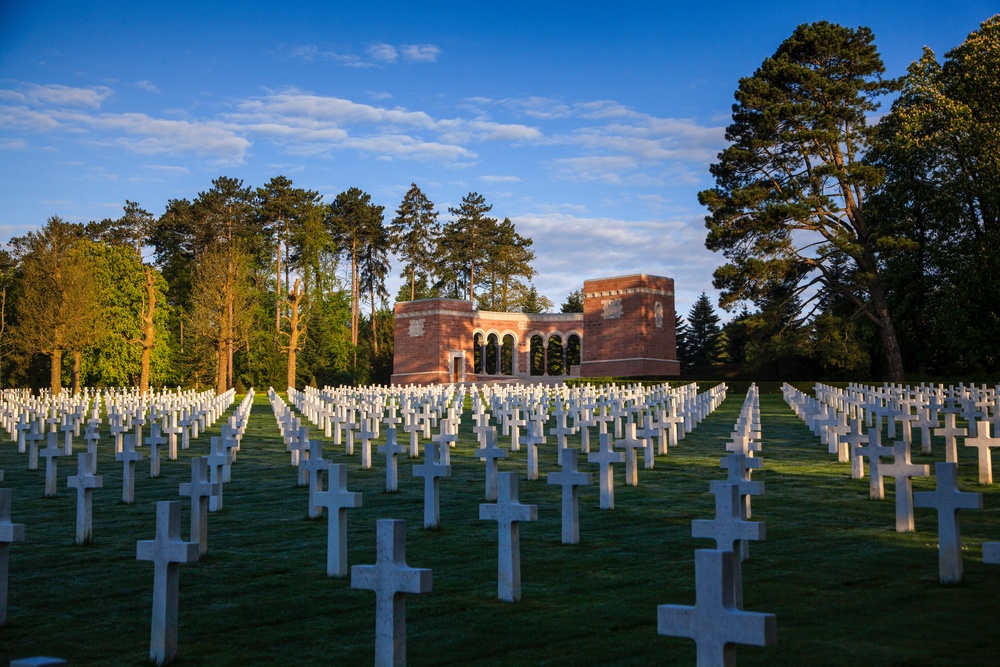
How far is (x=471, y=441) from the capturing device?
17.2 meters

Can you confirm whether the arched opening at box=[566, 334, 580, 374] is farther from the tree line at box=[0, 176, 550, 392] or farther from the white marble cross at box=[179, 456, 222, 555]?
the white marble cross at box=[179, 456, 222, 555]

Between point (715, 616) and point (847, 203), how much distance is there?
3802 centimetres

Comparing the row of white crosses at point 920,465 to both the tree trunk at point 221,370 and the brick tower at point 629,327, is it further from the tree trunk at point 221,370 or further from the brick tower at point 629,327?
the tree trunk at point 221,370

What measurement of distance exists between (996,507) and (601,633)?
5477mm

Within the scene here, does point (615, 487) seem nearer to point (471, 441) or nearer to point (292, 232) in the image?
point (471, 441)

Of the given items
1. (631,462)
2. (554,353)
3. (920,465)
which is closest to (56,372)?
(631,462)

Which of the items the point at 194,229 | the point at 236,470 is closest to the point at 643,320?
the point at 194,229

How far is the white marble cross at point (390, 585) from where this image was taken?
169 inches

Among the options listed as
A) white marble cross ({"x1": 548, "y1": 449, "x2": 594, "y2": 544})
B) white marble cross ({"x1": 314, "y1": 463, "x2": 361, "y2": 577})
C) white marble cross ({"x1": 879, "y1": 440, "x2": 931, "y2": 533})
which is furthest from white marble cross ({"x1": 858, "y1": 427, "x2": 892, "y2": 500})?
white marble cross ({"x1": 314, "y1": 463, "x2": 361, "y2": 577})

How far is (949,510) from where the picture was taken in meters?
6.13

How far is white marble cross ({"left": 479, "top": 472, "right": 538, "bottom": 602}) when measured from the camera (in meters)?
5.87

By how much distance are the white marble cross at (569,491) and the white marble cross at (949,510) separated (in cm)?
253

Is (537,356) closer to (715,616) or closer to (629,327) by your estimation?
(629,327)

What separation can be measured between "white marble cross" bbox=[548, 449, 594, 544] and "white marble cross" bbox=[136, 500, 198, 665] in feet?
10.8
